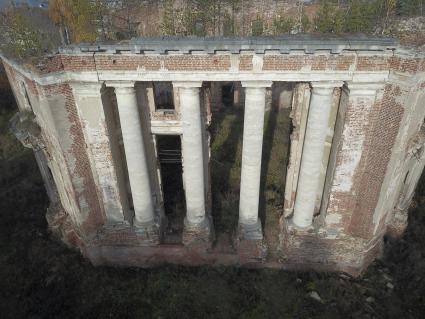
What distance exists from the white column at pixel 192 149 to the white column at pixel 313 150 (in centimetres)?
309

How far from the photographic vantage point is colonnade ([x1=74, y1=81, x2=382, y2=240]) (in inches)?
372

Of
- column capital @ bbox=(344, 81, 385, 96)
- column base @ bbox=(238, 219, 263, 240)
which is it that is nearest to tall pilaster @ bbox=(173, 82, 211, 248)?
column base @ bbox=(238, 219, 263, 240)

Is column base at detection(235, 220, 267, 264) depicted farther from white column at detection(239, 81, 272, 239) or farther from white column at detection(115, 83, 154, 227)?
white column at detection(115, 83, 154, 227)

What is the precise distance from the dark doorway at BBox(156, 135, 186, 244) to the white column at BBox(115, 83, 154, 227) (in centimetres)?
118

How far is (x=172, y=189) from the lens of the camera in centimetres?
1499

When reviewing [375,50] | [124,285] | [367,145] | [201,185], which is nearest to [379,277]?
[367,145]

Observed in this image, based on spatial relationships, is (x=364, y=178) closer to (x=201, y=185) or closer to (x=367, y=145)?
(x=367, y=145)

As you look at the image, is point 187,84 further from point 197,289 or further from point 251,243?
point 197,289

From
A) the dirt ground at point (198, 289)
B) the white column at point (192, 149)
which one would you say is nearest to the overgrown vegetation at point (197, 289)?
the dirt ground at point (198, 289)

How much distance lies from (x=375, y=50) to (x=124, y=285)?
10.2 metres

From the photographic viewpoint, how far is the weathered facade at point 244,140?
8.76 meters

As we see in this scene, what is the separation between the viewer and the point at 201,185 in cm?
1115

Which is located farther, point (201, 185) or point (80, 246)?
point (80, 246)

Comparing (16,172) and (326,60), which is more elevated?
(326,60)
